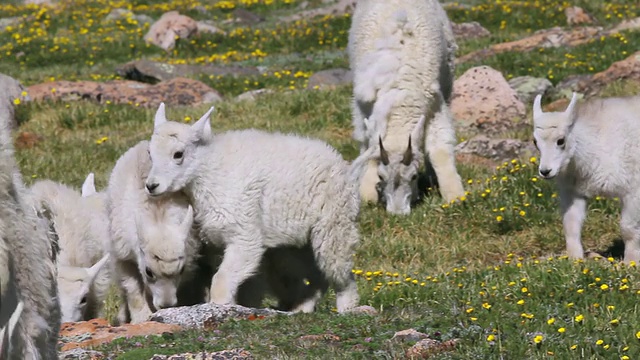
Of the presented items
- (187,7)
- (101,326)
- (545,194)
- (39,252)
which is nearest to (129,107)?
(545,194)

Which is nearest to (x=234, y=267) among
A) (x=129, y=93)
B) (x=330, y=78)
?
(x=129, y=93)

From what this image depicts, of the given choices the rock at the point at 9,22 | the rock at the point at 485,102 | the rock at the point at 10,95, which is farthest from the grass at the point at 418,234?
the rock at the point at 9,22

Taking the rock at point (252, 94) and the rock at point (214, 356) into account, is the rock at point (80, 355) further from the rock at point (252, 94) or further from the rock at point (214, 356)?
the rock at point (252, 94)

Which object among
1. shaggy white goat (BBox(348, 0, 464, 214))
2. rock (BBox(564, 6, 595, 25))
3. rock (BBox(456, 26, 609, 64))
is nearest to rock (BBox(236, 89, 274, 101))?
rock (BBox(456, 26, 609, 64))

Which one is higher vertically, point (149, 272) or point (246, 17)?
point (149, 272)

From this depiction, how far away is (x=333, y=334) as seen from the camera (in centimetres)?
732

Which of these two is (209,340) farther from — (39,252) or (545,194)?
(545,194)

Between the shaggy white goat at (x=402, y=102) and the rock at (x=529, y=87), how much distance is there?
3.99 m

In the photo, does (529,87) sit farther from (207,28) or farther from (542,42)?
(207,28)

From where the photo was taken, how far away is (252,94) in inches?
758

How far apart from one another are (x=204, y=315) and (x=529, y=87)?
36.0 ft

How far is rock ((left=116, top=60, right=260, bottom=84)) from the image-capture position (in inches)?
856

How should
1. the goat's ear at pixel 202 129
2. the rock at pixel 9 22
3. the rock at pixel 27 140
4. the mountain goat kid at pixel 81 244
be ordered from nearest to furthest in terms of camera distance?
the mountain goat kid at pixel 81 244, the goat's ear at pixel 202 129, the rock at pixel 27 140, the rock at pixel 9 22

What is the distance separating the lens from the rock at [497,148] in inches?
576
